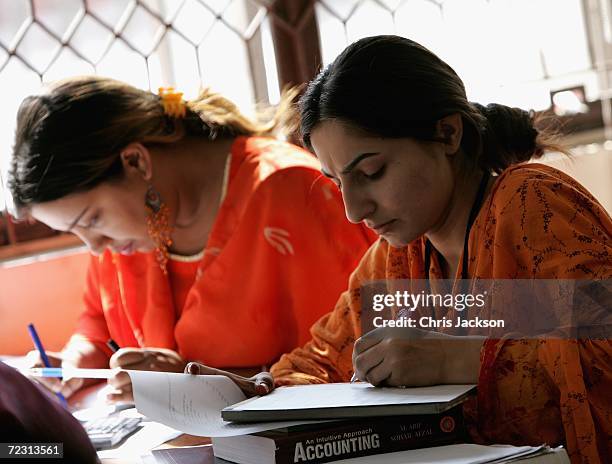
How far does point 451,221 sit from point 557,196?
0.75 feet

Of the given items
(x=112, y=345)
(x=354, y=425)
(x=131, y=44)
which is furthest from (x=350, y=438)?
(x=131, y=44)

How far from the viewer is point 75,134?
190cm

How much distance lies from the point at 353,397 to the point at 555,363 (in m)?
0.23

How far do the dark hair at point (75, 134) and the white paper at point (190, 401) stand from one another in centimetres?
81

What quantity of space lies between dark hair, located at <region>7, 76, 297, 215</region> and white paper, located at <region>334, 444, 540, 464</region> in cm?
114

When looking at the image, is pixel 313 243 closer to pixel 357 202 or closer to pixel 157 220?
pixel 157 220

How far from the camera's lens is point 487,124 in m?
1.33

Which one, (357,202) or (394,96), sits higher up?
(394,96)

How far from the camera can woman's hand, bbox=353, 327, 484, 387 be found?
104cm

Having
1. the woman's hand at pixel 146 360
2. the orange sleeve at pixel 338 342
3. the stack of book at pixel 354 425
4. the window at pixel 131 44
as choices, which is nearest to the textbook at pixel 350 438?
the stack of book at pixel 354 425

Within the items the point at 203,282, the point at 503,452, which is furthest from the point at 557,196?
the point at 203,282

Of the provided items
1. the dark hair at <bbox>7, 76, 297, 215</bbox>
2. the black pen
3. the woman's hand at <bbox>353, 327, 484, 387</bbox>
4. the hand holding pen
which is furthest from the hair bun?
the black pen

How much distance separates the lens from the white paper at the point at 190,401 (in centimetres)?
105

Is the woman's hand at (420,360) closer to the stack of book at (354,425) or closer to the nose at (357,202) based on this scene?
the stack of book at (354,425)
